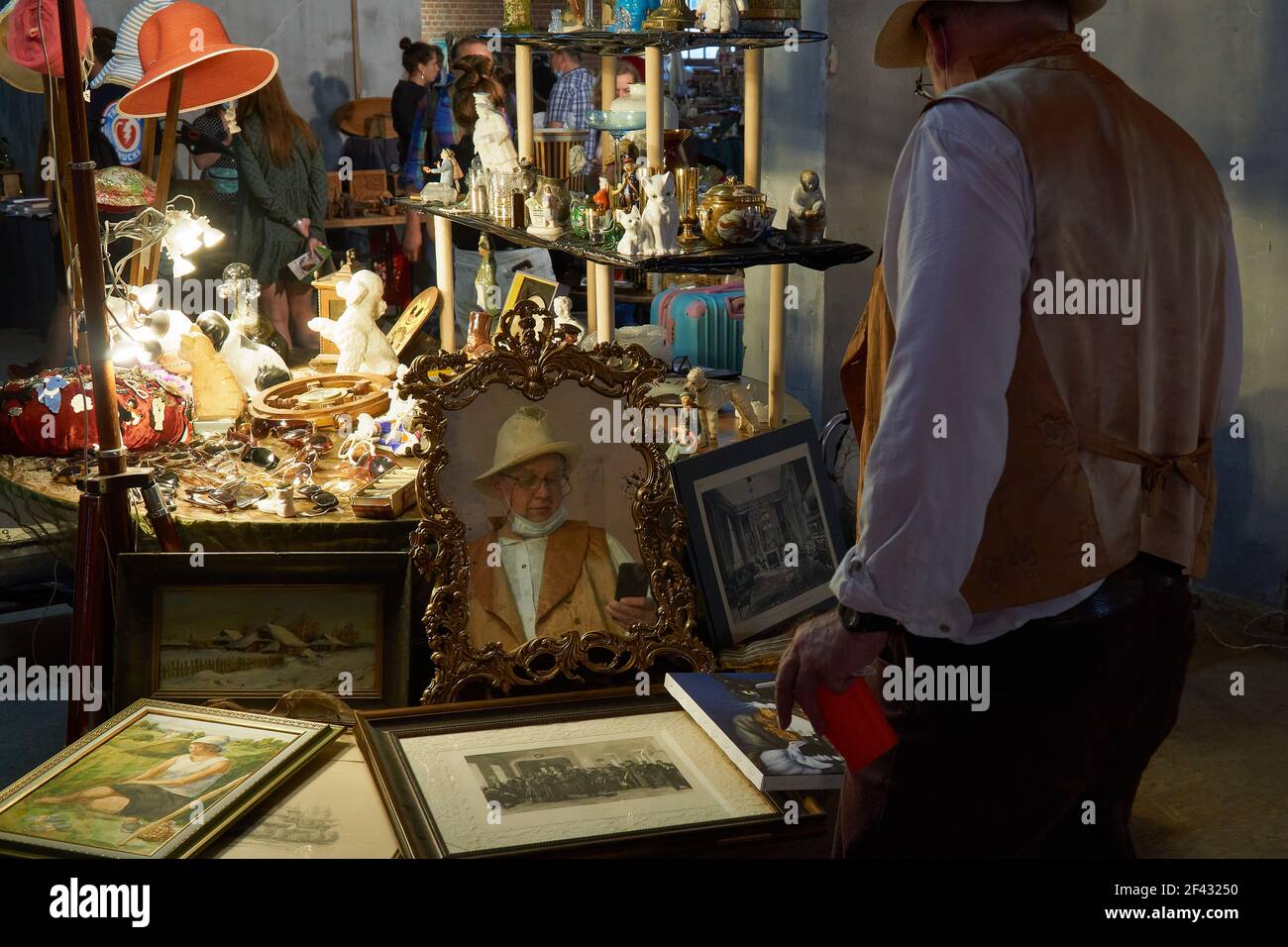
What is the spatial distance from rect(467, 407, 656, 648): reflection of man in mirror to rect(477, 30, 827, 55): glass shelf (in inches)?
35.8

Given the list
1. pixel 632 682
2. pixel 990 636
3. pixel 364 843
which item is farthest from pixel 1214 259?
pixel 364 843

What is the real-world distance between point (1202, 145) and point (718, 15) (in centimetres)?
202

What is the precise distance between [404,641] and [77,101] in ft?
3.61

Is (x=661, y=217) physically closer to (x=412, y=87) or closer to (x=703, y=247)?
(x=703, y=247)

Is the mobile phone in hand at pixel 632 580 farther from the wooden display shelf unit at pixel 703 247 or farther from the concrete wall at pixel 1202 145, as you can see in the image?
the concrete wall at pixel 1202 145

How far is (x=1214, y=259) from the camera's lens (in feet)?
5.49

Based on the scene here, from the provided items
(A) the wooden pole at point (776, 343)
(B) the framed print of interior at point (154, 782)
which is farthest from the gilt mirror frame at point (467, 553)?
(A) the wooden pole at point (776, 343)

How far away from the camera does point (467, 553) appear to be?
7.46ft

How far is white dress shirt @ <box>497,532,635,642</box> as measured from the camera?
89.8 inches

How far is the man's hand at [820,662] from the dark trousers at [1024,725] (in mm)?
81

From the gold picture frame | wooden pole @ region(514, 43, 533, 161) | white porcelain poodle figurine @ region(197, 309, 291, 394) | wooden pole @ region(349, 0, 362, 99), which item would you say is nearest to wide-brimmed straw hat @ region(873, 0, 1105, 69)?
wooden pole @ region(514, 43, 533, 161)

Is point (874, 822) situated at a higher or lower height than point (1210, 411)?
lower

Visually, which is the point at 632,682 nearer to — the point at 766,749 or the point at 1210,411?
the point at 766,749

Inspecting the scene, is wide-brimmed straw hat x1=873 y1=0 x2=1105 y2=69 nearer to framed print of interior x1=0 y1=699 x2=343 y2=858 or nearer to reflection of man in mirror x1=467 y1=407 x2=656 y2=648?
reflection of man in mirror x1=467 y1=407 x2=656 y2=648
